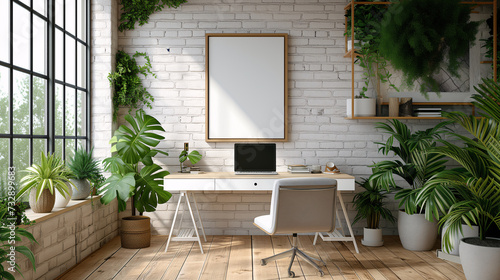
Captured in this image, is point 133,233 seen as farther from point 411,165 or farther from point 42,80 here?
point 411,165

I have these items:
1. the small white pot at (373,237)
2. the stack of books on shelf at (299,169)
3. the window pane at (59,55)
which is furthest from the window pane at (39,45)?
the small white pot at (373,237)

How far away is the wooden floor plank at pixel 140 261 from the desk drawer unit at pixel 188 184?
616 mm

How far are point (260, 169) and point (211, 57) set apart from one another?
1351mm

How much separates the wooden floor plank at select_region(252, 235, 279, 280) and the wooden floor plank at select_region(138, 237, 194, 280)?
0.67 m

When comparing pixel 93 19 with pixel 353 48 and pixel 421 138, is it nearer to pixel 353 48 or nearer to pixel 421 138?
pixel 353 48

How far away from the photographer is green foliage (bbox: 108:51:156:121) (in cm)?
455

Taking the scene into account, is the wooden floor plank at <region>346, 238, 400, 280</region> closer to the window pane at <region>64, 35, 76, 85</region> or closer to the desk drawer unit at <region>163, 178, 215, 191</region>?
the desk drawer unit at <region>163, 178, 215, 191</region>

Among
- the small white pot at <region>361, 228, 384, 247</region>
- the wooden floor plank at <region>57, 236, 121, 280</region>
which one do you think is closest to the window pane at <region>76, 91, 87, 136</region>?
the wooden floor plank at <region>57, 236, 121, 280</region>

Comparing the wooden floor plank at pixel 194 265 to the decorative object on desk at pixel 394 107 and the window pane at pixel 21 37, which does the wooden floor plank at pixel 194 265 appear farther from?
the decorative object on desk at pixel 394 107

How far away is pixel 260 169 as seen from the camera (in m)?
4.31

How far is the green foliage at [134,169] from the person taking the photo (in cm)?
394

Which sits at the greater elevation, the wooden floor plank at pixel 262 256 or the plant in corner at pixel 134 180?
the plant in corner at pixel 134 180

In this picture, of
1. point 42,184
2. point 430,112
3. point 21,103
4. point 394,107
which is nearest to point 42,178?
→ point 42,184

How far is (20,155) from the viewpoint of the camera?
2967 millimetres
